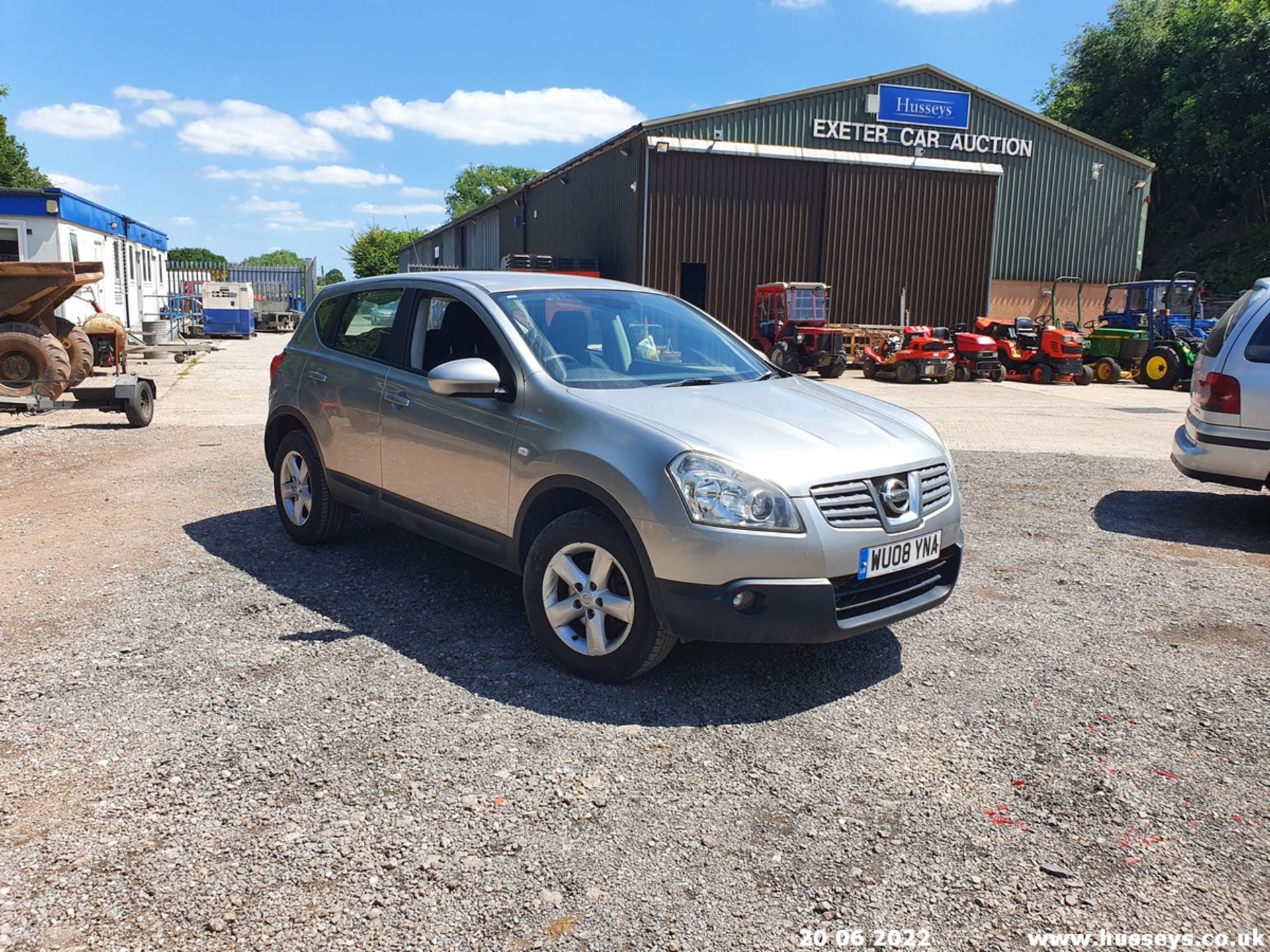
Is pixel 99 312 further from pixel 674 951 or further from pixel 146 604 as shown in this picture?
pixel 674 951

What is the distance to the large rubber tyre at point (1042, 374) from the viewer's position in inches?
857

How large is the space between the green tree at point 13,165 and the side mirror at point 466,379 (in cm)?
5403

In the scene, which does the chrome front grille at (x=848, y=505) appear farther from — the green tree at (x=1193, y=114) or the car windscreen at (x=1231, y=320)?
the green tree at (x=1193, y=114)

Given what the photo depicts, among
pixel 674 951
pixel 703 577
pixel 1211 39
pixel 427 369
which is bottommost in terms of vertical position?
pixel 674 951

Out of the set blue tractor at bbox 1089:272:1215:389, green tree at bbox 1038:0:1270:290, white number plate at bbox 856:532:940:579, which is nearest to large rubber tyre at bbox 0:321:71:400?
white number plate at bbox 856:532:940:579

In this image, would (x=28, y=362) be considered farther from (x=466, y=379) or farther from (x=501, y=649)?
(x=501, y=649)

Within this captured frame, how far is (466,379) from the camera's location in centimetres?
420

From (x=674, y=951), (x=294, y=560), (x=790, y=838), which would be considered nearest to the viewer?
(x=674, y=951)

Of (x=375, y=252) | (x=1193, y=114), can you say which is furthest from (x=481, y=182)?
(x=1193, y=114)

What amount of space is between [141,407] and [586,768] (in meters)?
9.60

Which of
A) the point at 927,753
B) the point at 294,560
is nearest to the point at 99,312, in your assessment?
the point at 294,560

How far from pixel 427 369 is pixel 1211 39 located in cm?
4623

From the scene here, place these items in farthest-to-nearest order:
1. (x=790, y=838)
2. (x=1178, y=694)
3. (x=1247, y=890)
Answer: (x=1178, y=694) < (x=790, y=838) < (x=1247, y=890)

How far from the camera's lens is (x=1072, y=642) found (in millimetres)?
4598
